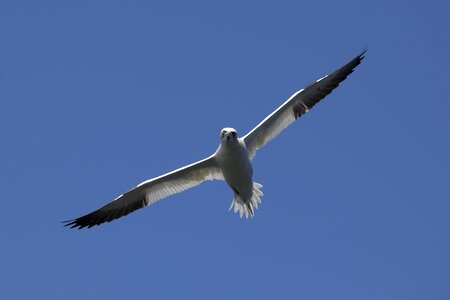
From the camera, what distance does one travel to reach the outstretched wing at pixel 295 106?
55.2 feet

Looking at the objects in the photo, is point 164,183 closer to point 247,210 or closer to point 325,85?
point 247,210

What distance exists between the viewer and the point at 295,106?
17.1 m

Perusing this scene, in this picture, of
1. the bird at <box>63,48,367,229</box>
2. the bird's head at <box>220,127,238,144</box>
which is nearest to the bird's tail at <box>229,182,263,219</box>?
the bird at <box>63,48,367,229</box>

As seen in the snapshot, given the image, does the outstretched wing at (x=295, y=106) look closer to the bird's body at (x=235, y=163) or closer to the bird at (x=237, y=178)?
the bird at (x=237, y=178)

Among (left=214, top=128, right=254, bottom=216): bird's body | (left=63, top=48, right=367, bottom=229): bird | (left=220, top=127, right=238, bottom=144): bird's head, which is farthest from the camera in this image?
(left=63, top=48, right=367, bottom=229): bird

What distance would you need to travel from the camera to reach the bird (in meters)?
16.6

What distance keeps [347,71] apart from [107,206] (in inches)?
216

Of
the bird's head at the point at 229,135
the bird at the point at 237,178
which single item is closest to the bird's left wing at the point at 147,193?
the bird at the point at 237,178

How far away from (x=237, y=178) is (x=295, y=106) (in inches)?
79.2

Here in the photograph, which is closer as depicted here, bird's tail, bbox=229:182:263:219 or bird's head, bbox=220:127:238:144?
bird's head, bbox=220:127:238:144

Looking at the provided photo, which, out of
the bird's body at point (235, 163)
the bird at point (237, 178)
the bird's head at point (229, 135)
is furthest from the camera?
the bird at point (237, 178)

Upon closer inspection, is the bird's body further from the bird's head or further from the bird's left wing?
the bird's left wing

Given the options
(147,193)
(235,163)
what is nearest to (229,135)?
(235,163)

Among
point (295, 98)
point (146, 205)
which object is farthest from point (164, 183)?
point (295, 98)
